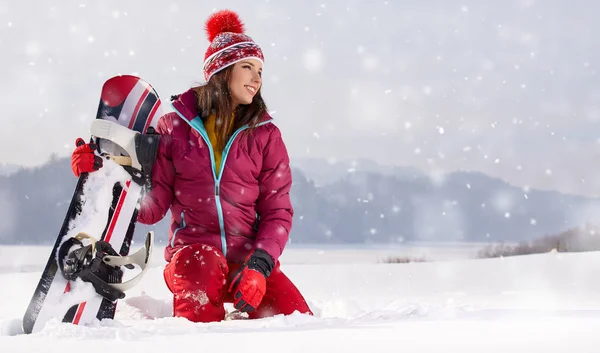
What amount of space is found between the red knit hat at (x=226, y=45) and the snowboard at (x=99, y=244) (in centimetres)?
48

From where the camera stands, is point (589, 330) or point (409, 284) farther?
point (409, 284)

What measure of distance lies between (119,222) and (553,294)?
2.99 metres

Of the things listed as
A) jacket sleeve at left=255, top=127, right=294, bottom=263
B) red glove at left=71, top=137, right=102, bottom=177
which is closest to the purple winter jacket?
jacket sleeve at left=255, top=127, right=294, bottom=263

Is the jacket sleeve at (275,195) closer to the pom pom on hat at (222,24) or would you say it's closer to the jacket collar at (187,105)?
the jacket collar at (187,105)

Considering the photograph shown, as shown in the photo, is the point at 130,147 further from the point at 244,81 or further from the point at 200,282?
the point at 200,282

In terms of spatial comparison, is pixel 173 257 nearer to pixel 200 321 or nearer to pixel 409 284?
pixel 200 321

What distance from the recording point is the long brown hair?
10.1 feet

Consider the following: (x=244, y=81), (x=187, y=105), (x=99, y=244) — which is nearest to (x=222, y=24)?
(x=244, y=81)

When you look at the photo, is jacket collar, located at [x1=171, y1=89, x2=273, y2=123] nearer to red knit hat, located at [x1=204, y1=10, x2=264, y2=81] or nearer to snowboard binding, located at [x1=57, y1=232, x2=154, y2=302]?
red knit hat, located at [x1=204, y1=10, x2=264, y2=81]

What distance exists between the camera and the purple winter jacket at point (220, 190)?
9.78ft

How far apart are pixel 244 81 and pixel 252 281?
39.7 inches

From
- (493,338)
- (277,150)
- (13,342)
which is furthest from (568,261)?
(13,342)

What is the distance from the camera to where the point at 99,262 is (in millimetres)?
2820

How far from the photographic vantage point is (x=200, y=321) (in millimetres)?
2779
